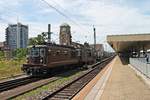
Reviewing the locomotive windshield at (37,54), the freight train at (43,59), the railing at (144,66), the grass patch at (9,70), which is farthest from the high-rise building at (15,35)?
the railing at (144,66)

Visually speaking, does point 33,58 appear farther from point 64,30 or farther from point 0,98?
point 64,30

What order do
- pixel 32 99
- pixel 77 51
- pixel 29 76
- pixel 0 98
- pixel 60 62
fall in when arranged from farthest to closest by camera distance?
pixel 77 51, pixel 60 62, pixel 29 76, pixel 0 98, pixel 32 99

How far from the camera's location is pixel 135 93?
15.6 meters

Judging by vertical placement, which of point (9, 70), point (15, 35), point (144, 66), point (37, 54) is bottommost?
point (9, 70)

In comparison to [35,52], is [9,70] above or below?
below

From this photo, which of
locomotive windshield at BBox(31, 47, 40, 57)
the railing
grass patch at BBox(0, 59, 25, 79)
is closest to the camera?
the railing

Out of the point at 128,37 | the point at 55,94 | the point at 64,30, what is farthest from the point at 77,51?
the point at 64,30

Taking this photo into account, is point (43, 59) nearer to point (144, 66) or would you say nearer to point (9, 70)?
point (144, 66)

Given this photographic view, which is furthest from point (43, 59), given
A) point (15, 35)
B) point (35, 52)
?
point (15, 35)

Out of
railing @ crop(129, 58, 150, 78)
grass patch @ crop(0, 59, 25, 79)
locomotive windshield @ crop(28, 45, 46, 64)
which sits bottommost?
grass patch @ crop(0, 59, 25, 79)

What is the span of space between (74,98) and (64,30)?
3849 inches

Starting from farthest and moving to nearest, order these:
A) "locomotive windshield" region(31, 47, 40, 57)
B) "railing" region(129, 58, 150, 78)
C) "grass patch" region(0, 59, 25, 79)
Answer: "grass patch" region(0, 59, 25, 79)
"locomotive windshield" region(31, 47, 40, 57)
"railing" region(129, 58, 150, 78)

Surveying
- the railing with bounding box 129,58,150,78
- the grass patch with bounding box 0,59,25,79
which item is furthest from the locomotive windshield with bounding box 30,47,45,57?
the railing with bounding box 129,58,150,78

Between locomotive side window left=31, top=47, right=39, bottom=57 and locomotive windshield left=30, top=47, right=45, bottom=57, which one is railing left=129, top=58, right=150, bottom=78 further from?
locomotive side window left=31, top=47, right=39, bottom=57
